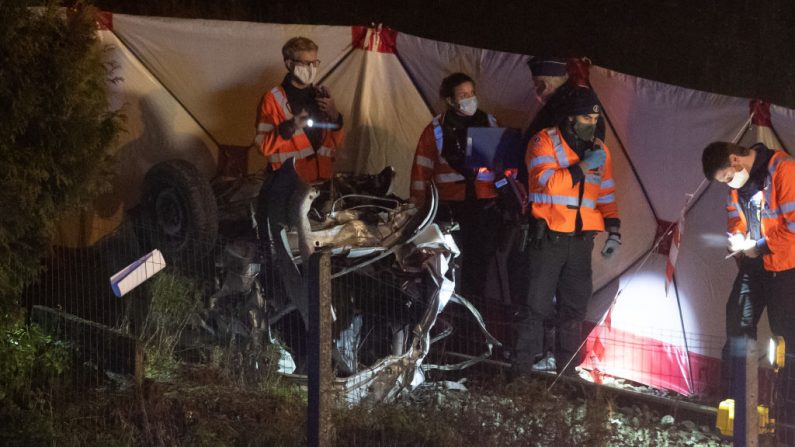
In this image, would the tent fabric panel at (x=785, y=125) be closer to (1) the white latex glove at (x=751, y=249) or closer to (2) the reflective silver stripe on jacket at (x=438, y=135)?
(1) the white latex glove at (x=751, y=249)

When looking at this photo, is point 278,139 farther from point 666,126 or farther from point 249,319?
point 666,126

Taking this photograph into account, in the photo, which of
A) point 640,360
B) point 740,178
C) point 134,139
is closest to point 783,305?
point 740,178

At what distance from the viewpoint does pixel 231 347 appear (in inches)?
306

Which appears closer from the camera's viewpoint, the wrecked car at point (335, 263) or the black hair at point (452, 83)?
the wrecked car at point (335, 263)

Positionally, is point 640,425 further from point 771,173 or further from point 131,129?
point 131,129

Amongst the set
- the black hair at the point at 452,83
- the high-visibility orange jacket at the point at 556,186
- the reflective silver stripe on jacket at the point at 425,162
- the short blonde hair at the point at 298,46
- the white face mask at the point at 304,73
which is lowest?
the high-visibility orange jacket at the point at 556,186

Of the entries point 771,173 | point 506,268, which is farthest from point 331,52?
point 771,173

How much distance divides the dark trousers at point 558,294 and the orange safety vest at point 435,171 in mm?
970

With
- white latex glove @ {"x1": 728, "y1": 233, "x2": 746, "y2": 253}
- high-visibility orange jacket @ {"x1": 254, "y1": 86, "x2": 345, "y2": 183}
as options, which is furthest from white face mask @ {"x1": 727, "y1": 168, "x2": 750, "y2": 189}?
high-visibility orange jacket @ {"x1": 254, "y1": 86, "x2": 345, "y2": 183}

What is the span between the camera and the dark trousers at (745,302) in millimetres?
8148

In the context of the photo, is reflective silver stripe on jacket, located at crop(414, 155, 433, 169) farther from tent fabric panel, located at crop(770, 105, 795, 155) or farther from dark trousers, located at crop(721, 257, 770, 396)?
tent fabric panel, located at crop(770, 105, 795, 155)

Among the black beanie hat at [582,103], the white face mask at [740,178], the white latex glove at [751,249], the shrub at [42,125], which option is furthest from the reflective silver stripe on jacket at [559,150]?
the shrub at [42,125]

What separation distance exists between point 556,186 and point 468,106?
47.2 inches

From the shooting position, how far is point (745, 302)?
8.25 m
